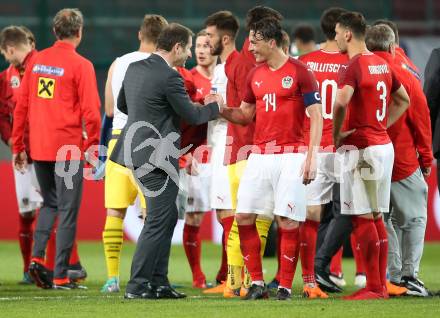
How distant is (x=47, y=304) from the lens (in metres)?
8.39

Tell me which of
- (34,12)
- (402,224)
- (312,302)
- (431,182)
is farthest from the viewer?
(34,12)

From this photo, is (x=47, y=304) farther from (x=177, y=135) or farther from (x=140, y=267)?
(x=177, y=135)

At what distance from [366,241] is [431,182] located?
718cm

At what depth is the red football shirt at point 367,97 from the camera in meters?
8.55

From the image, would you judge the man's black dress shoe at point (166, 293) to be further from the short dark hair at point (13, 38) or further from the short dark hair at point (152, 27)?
the short dark hair at point (13, 38)

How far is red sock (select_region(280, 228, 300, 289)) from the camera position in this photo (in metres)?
8.44

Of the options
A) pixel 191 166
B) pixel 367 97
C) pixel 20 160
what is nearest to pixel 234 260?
pixel 191 166

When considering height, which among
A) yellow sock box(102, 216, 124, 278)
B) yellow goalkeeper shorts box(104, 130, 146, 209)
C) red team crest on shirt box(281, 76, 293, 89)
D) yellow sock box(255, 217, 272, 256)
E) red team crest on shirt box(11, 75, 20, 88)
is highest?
red team crest on shirt box(11, 75, 20, 88)

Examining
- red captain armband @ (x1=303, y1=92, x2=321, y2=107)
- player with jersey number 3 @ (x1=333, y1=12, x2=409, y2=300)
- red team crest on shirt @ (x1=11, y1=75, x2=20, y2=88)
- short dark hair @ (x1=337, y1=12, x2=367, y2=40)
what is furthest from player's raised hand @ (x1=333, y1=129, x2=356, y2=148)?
red team crest on shirt @ (x1=11, y1=75, x2=20, y2=88)

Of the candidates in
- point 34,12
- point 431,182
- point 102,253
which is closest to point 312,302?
point 102,253

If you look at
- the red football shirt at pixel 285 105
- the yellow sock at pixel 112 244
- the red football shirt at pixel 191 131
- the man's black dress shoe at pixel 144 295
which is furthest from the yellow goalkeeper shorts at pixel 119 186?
the red football shirt at pixel 285 105

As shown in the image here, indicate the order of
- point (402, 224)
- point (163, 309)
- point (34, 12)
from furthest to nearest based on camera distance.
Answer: point (34, 12), point (402, 224), point (163, 309)

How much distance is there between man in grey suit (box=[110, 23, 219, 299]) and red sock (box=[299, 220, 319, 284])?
3.92 feet

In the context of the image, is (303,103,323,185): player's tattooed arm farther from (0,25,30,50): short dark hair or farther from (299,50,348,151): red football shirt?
(0,25,30,50): short dark hair
